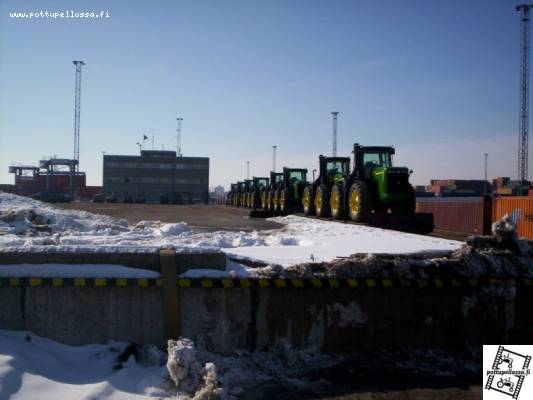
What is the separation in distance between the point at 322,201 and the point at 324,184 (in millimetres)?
1307

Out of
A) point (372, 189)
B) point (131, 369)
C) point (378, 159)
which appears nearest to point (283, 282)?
point (131, 369)

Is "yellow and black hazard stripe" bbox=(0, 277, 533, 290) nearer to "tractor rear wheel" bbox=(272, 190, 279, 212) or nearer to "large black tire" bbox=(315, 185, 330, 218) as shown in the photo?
"large black tire" bbox=(315, 185, 330, 218)

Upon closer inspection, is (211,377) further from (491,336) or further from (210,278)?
(491,336)

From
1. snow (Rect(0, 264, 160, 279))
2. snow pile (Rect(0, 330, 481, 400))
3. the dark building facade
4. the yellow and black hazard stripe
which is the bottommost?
snow pile (Rect(0, 330, 481, 400))

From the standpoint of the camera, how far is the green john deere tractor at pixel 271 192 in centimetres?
3106

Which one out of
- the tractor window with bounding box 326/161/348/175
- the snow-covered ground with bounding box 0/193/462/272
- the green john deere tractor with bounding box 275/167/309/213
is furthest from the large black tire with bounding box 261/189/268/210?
the snow-covered ground with bounding box 0/193/462/272

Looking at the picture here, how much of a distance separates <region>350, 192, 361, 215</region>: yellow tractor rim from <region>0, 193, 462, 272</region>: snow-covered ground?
18.0ft

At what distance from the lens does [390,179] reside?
647 inches

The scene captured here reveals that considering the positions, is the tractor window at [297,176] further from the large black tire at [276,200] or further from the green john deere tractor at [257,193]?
the green john deere tractor at [257,193]

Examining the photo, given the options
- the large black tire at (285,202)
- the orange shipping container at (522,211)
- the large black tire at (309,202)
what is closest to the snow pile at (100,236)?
the large black tire at (309,202)

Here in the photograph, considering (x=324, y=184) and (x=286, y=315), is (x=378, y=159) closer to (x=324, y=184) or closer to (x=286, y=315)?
(x=324, y=184)

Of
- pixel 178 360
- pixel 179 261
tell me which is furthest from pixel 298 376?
pixel 179 261

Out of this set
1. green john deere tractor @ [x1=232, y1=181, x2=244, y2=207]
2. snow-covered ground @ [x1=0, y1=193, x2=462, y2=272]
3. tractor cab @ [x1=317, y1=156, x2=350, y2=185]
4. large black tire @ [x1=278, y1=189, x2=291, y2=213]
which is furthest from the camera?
green john deere tractor @ [x1=232, y1=181, x2=244, y2=207]

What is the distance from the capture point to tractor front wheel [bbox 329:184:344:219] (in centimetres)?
1865
